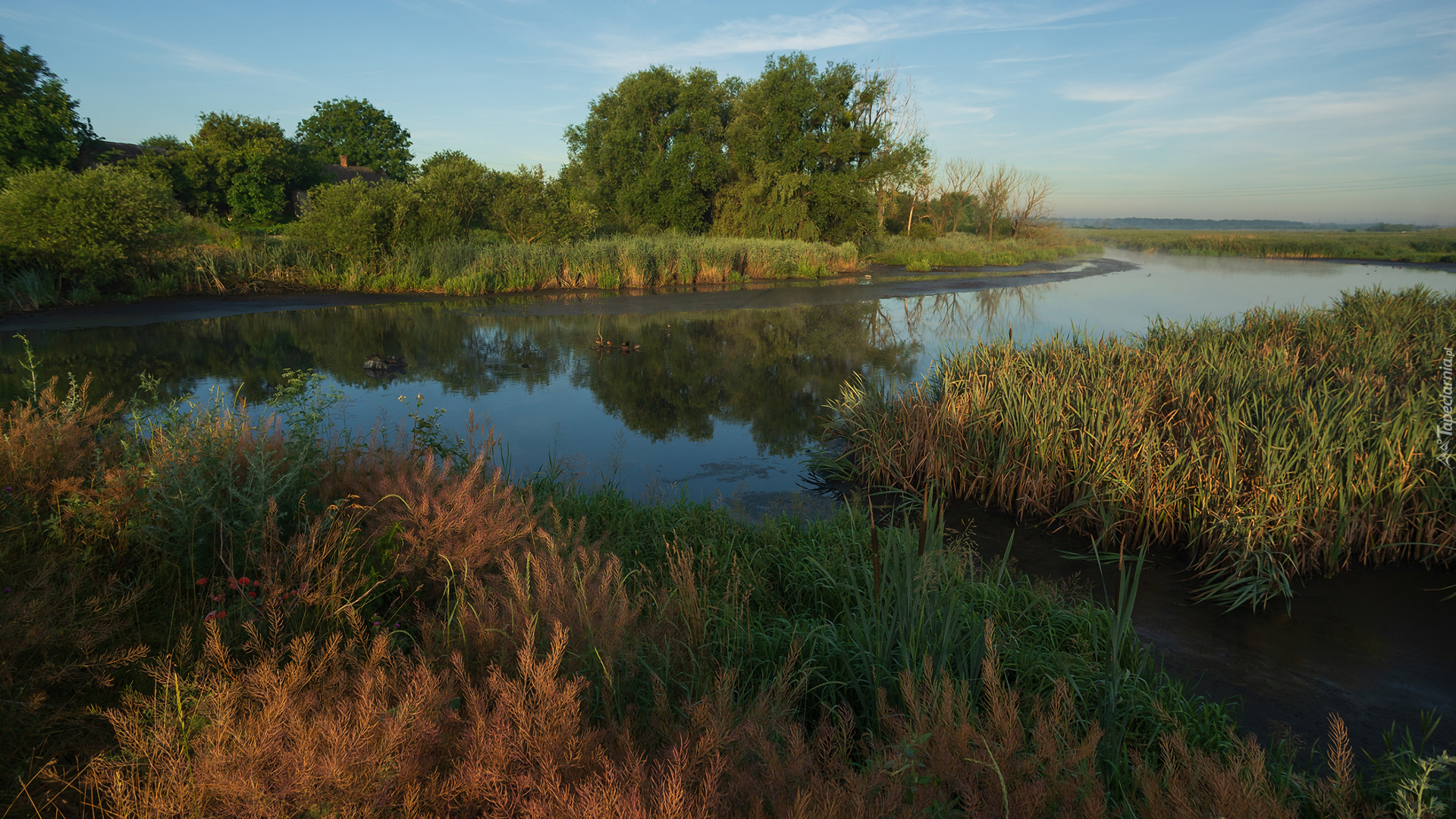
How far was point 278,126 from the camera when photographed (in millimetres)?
40562

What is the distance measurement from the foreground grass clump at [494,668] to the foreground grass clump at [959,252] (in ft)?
102

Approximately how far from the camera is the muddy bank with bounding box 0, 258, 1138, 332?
1459cm

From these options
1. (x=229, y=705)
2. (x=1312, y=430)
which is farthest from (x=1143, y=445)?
(x=229, y=705)

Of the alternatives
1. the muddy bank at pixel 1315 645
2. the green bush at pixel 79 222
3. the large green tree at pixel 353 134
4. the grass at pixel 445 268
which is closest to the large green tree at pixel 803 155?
the grass at pixel 445 268

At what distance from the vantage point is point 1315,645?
4.21m

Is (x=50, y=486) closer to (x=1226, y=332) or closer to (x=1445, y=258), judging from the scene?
(x=1226, y=332)

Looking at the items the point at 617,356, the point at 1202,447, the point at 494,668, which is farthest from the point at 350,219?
the point at 494,668

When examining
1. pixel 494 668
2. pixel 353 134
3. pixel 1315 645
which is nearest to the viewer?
pixel 494 668

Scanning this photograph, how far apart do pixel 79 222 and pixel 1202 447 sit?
2047 centimetres

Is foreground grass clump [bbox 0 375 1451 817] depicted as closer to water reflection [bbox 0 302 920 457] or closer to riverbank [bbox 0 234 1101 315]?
water reflection [bbox 0 302 920 457]

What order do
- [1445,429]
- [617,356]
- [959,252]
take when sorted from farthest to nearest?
[959,252], [617,356], [1445,429]

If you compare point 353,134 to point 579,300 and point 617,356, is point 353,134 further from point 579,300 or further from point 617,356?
point 617,356

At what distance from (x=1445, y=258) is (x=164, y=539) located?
179 ft

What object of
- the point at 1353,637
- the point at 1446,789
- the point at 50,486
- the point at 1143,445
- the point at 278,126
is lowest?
the point at 1353,637
